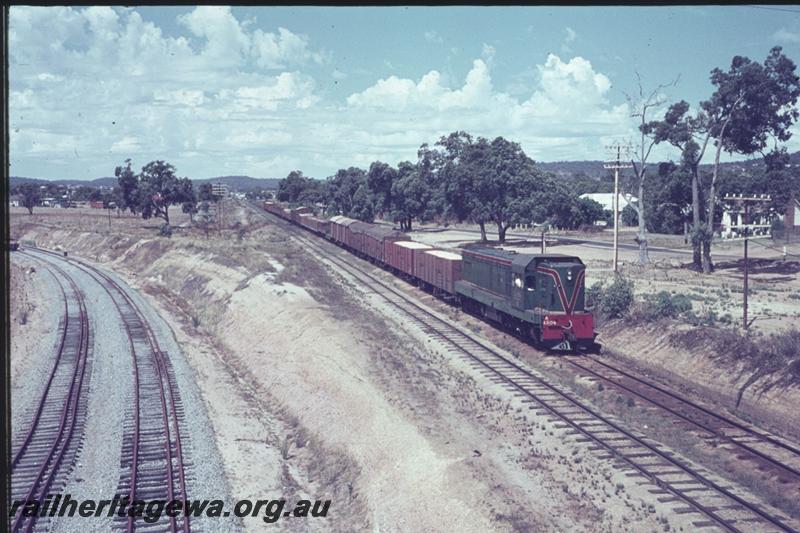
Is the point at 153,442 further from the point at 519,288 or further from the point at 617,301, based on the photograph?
the point at 617,301

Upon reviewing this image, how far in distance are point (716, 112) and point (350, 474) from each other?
42826 millimetres

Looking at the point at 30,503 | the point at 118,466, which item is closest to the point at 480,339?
the point at 118,466

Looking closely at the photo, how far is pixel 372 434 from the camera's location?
18828 millimetres

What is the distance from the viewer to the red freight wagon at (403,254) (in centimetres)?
4604

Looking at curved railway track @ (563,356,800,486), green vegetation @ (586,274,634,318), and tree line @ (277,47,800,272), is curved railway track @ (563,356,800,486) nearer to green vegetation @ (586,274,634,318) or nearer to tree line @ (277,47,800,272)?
green vegetation @ (586,274,634,318)

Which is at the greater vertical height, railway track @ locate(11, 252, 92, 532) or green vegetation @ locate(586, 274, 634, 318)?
green vegetation @ locate(586, 274, 634, 318)

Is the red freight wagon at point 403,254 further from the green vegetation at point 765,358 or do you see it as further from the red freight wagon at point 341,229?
the green vegetation at point 765,358

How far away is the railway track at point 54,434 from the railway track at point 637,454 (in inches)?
504

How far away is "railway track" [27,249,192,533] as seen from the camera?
1548cm

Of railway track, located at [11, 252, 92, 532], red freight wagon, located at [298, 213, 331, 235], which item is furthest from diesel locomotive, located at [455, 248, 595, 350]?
red freight wagon, located at [298, 213, 331, 235]

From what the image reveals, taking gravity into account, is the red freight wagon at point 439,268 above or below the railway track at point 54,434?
above

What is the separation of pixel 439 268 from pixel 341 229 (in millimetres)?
35831

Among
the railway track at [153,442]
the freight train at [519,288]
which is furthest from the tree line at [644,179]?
the railway track at [153,442]

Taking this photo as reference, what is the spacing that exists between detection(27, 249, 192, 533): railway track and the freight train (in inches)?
541
